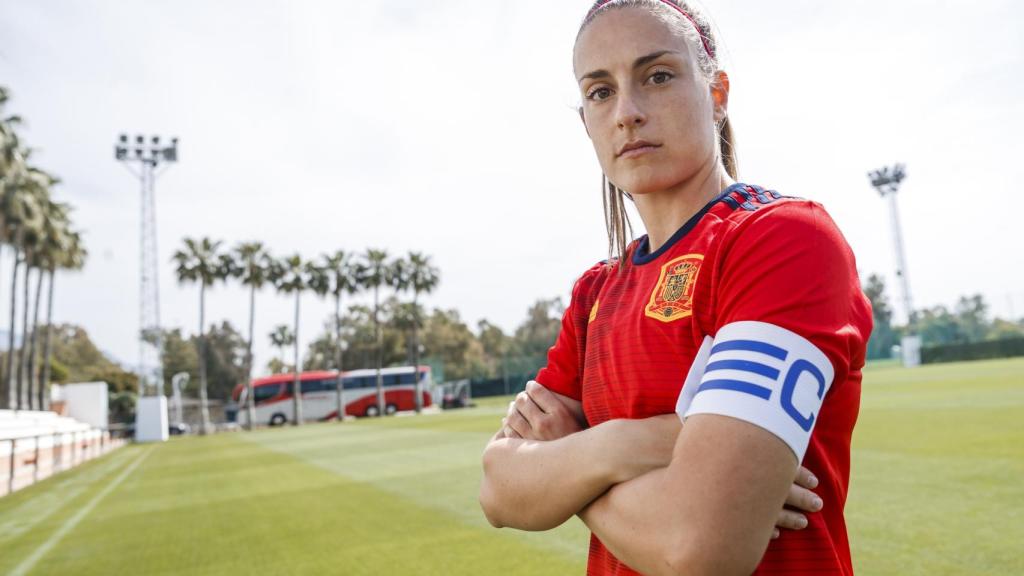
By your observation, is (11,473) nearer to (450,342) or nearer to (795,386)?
(795,386)

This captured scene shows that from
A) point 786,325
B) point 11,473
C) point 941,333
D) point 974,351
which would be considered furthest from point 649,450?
point 941,333

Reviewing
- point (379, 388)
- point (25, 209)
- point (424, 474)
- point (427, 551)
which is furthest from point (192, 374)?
point (427, 551)

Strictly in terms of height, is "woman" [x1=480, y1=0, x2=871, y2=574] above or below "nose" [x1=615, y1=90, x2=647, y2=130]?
below

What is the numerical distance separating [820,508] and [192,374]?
107734mm

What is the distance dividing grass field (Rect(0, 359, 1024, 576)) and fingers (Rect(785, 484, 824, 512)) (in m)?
4.42

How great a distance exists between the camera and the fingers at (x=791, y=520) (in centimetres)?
139

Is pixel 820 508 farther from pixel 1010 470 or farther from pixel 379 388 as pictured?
pixel 379 388

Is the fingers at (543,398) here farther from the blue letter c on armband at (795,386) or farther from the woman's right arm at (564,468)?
the blue letter c on armband at (795,386)

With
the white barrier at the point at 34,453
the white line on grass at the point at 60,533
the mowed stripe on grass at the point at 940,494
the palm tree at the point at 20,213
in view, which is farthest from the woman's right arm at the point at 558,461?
the palm tree at the point at 20,213

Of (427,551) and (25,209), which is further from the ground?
(25,209)

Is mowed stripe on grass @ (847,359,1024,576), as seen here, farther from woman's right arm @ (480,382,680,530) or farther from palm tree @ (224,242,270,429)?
palm tree @ (224,242,270,429)

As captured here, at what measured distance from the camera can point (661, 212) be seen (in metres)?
1.76

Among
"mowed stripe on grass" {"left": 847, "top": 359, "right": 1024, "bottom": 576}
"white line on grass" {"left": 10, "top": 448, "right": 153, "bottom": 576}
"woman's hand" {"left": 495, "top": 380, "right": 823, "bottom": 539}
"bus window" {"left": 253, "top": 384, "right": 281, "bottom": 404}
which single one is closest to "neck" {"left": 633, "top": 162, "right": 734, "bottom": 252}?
"woman's hand" {"left": 495, "top": 380, "right": 823, "bottom": 539}

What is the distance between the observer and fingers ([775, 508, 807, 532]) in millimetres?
1390
